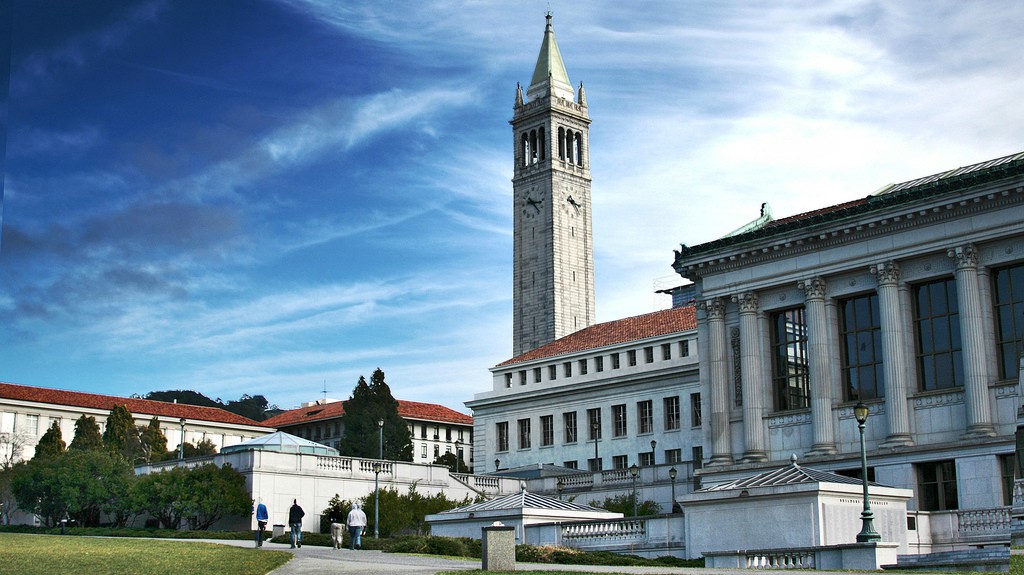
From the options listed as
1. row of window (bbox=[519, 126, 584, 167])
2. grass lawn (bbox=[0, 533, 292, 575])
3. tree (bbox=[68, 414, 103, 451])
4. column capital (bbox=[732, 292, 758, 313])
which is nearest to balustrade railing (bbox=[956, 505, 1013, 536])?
column capital (bbox=[732, 292, 758, 313])

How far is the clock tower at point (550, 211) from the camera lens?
13050 cm

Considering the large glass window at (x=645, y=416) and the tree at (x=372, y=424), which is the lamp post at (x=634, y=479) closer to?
the large glass window at (x=645, y=416)

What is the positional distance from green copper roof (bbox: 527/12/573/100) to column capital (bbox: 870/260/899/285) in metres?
88.1

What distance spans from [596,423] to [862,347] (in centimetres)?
3742

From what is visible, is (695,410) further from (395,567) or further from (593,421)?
(395,567)

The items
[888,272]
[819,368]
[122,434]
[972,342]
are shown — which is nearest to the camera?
[972,342]

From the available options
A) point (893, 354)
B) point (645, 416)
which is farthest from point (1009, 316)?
point (645, 416)

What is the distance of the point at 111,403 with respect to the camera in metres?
137

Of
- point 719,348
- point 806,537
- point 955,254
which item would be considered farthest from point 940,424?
point 806,537

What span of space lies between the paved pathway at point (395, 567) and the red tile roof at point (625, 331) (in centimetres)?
5630

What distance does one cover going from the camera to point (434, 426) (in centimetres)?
14938

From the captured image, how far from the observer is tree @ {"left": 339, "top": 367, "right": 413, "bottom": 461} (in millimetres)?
99625

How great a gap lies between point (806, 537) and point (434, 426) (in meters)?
113

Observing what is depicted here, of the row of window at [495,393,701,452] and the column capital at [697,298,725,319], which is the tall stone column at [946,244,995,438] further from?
the row of window at [495,393,701,452]
